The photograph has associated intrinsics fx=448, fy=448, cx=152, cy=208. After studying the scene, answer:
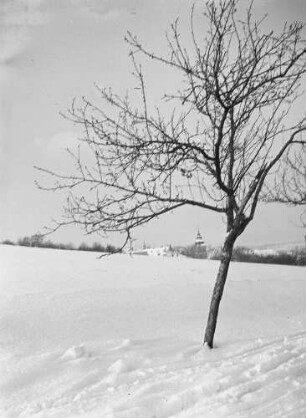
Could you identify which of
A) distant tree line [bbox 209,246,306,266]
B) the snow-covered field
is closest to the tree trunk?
the snow-covered field

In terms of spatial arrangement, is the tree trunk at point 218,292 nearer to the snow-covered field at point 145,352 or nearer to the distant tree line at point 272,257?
the snow-covered field at point 145,352

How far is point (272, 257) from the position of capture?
129 ft

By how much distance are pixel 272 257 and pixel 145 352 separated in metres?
35.0

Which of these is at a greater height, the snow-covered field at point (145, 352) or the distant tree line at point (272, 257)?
the distant tree line at point (272, 257)

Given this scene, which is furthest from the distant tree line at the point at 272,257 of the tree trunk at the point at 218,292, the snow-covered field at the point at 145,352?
the tree trunk at the point at 218,292

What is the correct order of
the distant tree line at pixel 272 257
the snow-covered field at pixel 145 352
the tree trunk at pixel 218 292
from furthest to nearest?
the distant tree line at pixel 272 257 → the tree trunk at pixel 218 292 → the snow-covered field at pixel 145 352

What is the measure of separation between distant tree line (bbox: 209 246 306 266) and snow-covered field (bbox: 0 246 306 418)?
2692 centimetres

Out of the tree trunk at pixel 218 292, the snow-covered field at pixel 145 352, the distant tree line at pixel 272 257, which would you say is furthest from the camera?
the distant tree line at pixel 272 257

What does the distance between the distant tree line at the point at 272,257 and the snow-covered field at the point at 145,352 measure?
88.3ft

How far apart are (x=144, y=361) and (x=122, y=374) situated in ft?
1.98

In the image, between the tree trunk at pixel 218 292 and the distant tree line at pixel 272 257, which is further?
the distant tree line at pixel 272 257

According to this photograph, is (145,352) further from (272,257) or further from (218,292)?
(272,257)

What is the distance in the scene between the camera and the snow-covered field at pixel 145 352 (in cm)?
442

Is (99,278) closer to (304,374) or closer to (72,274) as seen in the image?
(72,274)
